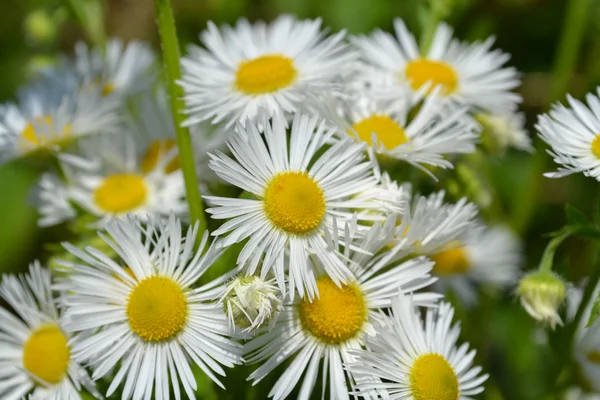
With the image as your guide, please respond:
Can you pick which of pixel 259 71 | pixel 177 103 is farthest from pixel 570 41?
pixel 177 103

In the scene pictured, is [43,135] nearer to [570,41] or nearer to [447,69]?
[447,69]

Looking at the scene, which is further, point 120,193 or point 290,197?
point 120,193

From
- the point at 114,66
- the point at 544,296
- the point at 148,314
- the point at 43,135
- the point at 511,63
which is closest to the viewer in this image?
the point at 148,314

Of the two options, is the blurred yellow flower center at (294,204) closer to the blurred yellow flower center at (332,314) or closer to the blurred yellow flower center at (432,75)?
the blurred yellow flower center at (332,314)

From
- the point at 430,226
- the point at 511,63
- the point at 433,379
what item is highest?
the point at 511,63

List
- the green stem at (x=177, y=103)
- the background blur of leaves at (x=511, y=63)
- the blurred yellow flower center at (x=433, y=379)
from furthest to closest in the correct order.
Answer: the background blur of leaves at (x=511, y=63)
the green stem at (x=177, y=103)
the blurred yellow flower center at (x=433, y=379)

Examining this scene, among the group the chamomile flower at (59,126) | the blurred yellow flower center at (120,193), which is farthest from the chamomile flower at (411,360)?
the chamomile flower at (59,126)
